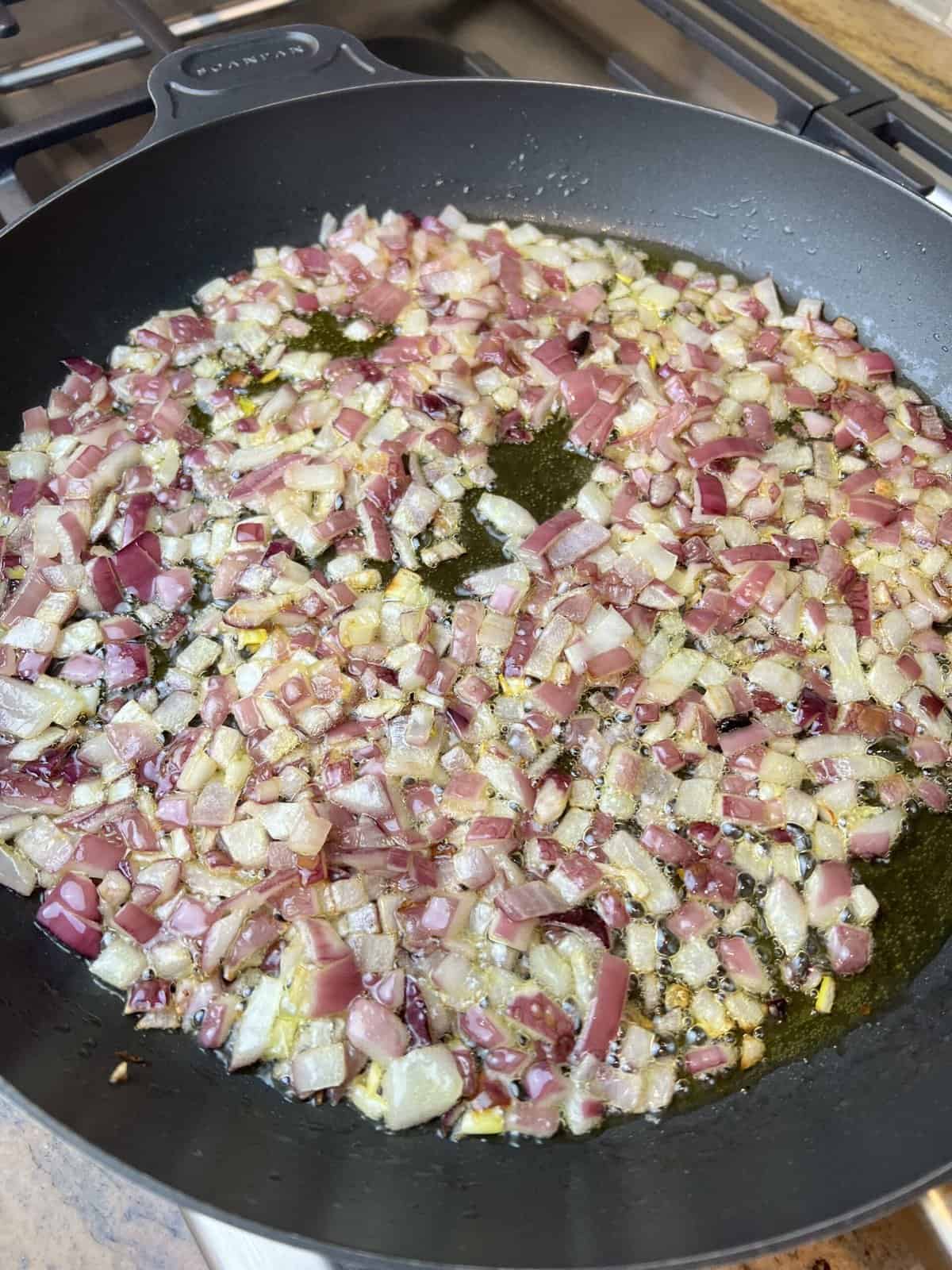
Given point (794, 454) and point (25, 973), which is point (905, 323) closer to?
point (794, 454)

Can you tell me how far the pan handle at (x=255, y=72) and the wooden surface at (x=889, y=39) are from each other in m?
0.93

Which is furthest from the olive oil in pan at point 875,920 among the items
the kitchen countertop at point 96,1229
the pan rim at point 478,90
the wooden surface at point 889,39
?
the wooden surface at point 889,39

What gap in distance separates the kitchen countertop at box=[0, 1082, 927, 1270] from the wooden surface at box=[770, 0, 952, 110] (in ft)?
6.51

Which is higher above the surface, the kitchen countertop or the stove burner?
the stove burner

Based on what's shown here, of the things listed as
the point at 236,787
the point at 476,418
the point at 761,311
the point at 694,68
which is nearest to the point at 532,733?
the point at 236,787

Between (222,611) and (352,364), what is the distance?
0.52m

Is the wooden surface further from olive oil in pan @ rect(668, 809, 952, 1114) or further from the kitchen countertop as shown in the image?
the kitchen countertop

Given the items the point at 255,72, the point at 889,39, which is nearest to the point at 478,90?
the point at 255,72

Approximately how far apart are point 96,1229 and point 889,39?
2501 mm

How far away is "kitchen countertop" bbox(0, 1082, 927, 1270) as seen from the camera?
99cm

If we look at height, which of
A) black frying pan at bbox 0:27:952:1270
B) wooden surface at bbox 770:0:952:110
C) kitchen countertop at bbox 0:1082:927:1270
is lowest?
kitchen countertop at bbox 0:1082:927:1270

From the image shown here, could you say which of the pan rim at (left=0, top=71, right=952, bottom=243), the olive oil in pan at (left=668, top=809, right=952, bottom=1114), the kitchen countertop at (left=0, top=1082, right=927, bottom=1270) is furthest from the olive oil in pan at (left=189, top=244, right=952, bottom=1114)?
the pan rim at (left=0, top=71, right=952, bottom=243)

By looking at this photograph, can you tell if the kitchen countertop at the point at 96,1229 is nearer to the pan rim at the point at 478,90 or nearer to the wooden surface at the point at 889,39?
the pan rim at the point at 478,90

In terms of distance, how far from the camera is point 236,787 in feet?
4.09
